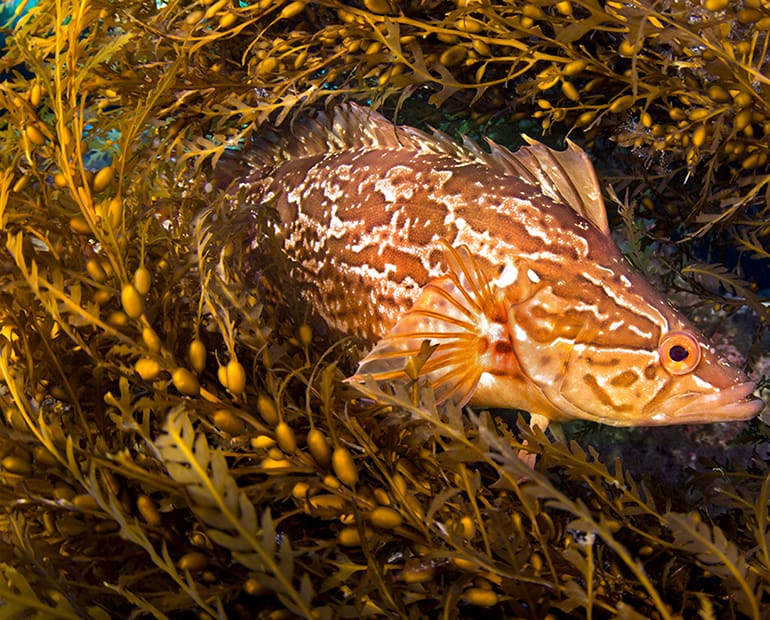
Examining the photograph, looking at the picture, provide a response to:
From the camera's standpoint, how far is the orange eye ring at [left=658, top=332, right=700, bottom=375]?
1.91 metres

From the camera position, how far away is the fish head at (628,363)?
190 cm

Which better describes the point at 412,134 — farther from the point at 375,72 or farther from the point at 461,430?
the point at 461,430

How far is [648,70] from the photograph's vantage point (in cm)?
243

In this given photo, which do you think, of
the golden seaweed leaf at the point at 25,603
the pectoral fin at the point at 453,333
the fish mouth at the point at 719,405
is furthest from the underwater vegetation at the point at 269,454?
the pectoral fin at the point at 453,333

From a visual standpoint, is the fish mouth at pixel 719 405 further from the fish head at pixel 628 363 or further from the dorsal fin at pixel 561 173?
the dorsal fin at pixel 561 173

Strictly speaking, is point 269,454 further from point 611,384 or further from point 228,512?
point 611,384

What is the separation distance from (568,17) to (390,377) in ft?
5.87

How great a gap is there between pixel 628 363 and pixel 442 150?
131cm

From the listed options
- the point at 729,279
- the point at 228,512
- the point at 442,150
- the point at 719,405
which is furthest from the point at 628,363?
the point at 228,512

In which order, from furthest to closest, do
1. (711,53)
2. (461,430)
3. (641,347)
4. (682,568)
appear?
(711,53) → (641,347) → (682,568) → (461,430)

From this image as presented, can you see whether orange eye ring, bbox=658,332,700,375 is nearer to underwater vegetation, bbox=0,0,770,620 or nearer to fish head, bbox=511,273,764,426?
fish head, bbox=511,273,764,426

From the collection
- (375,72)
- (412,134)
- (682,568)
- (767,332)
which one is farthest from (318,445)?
(767,332)

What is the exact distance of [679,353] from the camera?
6.31ft

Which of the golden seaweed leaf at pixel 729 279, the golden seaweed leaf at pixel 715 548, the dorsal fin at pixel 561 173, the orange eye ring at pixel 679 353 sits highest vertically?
the dorsal fin at pixel 561 173
